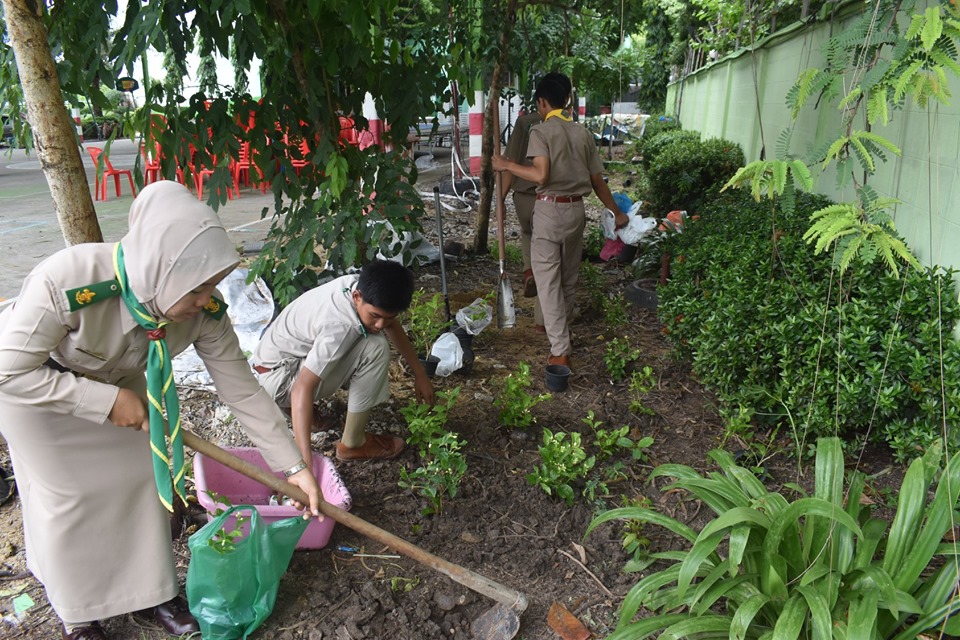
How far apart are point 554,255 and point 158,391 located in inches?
110

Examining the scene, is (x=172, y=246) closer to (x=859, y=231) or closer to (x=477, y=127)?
(x=859, y=231)

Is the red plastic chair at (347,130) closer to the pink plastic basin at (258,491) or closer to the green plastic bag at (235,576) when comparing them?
the pink plastic basin at (258,491)

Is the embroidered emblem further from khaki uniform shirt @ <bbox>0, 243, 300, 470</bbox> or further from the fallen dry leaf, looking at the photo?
the fallen dry leaf

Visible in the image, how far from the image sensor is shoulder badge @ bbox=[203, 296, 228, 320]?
78.0 inches

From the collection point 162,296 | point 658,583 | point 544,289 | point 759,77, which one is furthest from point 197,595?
point 759,77

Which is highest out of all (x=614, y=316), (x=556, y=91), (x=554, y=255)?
(x=556, y=91)

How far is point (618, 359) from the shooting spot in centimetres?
396

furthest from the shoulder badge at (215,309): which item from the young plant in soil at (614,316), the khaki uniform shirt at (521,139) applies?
the khaki uniform shirt at (521,139)

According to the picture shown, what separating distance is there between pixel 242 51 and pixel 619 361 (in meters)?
2.62

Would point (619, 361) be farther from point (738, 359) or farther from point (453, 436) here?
point (453, 436)

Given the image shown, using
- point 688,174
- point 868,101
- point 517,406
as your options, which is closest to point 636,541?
point 517,406

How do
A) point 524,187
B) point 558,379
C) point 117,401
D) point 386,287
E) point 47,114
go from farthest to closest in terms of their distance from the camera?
point 524,187
point 558,379
point 386,287
point 47,114
point 117,401

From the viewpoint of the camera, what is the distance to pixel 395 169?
377 cm

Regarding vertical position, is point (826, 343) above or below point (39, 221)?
above
